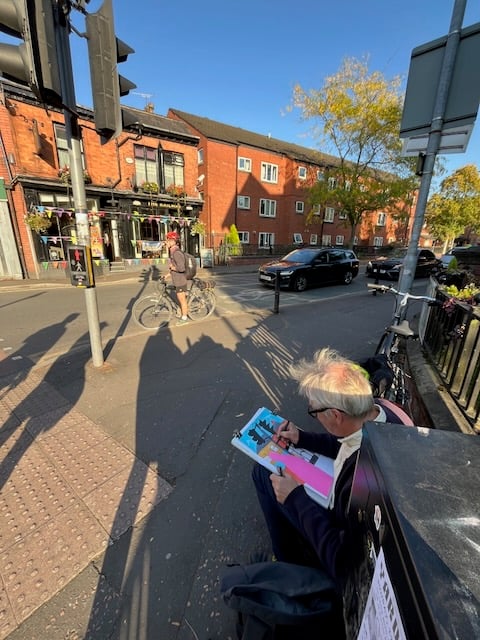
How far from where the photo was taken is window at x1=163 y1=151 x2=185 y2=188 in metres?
17.9

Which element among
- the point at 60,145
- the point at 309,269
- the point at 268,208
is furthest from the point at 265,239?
the point at 60,145

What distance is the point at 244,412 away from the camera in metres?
3.42

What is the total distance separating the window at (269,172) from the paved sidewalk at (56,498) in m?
24.7

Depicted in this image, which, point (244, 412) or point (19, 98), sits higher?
point (19, 98)

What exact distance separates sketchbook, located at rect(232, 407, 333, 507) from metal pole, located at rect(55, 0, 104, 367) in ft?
9.97

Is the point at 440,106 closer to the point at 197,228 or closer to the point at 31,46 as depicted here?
the point at 31,46

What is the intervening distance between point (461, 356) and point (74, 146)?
4.78 metres

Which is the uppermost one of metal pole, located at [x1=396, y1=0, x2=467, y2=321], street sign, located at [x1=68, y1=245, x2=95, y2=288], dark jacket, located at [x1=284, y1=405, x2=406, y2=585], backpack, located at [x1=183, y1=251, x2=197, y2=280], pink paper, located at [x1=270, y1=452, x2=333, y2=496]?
metal pole, located at [x1=396, y1=0, x2=467, y2=321]

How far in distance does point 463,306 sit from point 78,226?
445cm

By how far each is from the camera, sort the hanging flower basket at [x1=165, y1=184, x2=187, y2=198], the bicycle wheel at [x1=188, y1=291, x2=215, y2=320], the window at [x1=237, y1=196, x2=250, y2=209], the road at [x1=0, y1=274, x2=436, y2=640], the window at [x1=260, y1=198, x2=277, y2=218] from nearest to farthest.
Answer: the road at [x1=0, y1=274, x2=436, y2=640], the bicycle wheel at [x1=188, y1=291, x2=215, y2=320], the hanging flower basket at [x1=165, y1=184, x2=187, y2=198], the window at [x1=237, y1=196, x2=250, y2=209], the window at [x1=260, y1=198, x2=277, y2=218]

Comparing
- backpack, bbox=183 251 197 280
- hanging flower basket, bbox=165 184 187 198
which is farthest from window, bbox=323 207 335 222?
backpack, bbox=183 251 197 280

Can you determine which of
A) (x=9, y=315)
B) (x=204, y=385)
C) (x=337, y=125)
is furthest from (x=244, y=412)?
(x=337, y=125)

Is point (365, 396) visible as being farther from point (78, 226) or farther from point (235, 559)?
point (78, 226)

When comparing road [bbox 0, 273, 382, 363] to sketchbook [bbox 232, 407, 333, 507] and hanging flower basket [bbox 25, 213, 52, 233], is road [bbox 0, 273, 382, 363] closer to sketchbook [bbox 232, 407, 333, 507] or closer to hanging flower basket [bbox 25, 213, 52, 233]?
hanging flower basket [bbox 25, 213, 52, 233]
